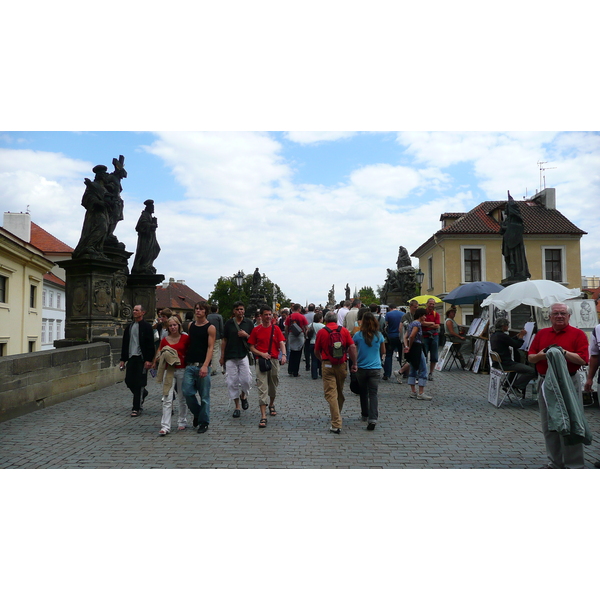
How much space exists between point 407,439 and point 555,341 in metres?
2.21

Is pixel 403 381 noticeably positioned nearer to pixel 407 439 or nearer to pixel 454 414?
pixel 454 414

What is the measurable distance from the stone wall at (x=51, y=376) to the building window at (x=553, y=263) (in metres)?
Result: 39.9

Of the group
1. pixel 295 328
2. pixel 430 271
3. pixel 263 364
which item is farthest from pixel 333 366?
pixel 430 271

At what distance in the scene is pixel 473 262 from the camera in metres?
44.1

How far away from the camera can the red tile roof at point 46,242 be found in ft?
158

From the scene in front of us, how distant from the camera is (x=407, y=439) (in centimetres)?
707

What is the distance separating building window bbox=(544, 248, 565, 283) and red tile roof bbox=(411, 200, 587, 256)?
4.95 feet

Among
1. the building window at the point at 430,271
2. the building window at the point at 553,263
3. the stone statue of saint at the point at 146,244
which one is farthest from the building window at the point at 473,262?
the stone statue of saint at the point at 146,244

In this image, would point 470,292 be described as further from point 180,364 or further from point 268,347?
point 180,364

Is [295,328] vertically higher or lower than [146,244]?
lower

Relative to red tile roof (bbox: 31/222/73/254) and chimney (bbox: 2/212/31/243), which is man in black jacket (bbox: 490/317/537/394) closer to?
chimney (bbox: 2/212/31/243)

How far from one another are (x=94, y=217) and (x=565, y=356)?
36.4ft

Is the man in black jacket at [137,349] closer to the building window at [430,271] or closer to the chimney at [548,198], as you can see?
the building window at [430,271]

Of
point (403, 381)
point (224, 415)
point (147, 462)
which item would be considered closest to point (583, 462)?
point (147, 462)
